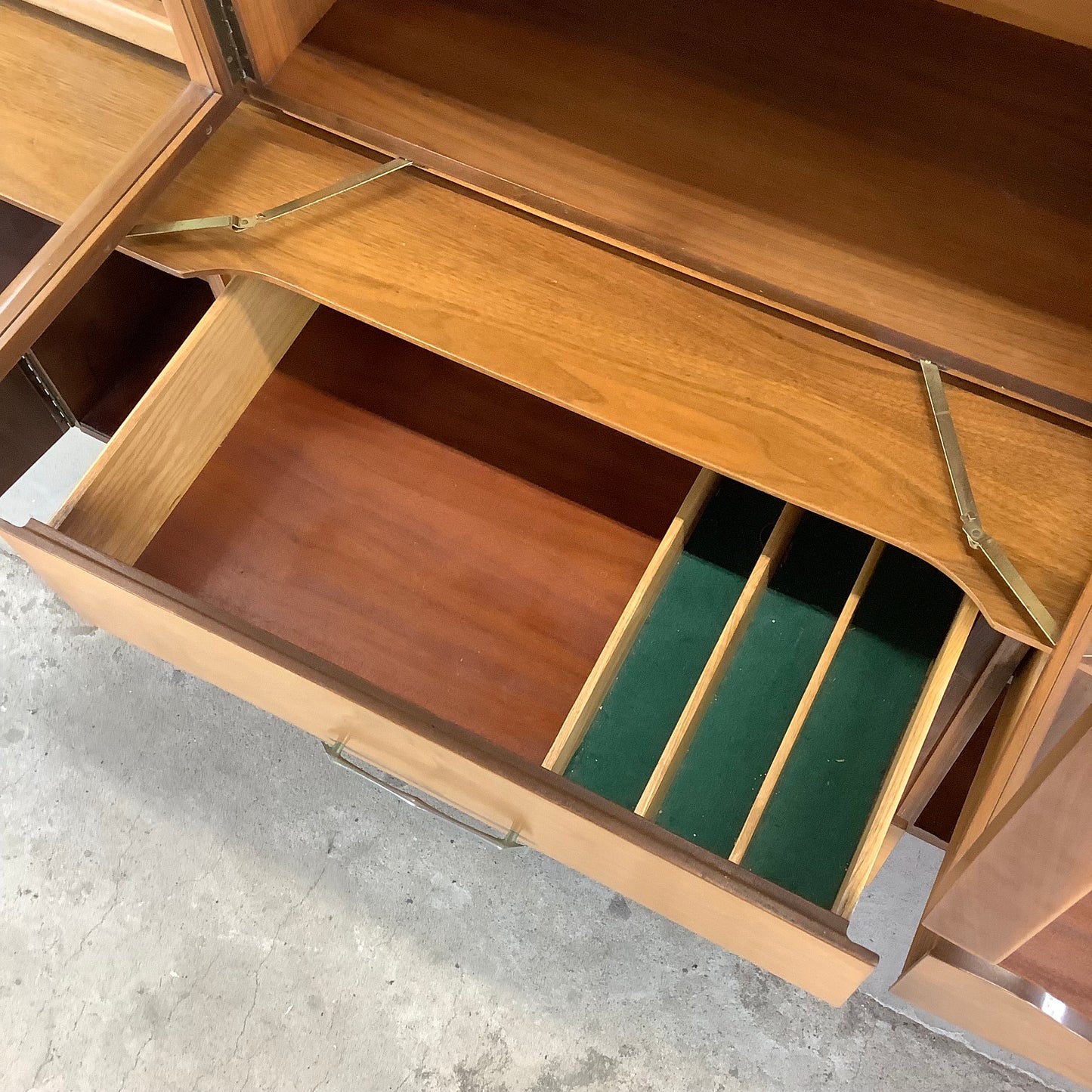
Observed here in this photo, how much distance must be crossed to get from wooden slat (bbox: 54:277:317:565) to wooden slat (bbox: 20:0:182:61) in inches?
7.8

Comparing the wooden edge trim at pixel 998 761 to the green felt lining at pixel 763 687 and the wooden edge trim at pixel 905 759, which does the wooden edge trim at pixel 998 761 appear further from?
the green felt lining at pixel 763 687

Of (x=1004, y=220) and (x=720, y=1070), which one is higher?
(x=1004, y=220)

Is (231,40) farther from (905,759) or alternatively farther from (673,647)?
(905,759)

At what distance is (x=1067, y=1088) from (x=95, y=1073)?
93cm

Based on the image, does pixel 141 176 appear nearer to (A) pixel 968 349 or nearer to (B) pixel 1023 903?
(A) pixel 968 349

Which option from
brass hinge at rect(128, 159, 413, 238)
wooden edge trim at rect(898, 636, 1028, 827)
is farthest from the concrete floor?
brass hinge at rect(128, 159, 413, 238)

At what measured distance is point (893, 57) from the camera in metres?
0.83

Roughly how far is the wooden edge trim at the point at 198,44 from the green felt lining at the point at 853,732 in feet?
2.21

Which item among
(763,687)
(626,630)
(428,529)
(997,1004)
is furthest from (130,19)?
(997,1004)

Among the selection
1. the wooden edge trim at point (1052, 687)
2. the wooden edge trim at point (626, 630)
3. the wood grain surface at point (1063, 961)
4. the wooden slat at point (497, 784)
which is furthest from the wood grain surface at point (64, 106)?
the wood grain surface at point (1063, 961)

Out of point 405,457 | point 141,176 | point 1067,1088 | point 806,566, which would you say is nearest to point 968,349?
point 806,566

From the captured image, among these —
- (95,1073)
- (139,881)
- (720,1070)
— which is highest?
(720,1070)

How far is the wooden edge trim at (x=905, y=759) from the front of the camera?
735 mm

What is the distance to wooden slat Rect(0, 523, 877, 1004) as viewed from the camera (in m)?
0.66
